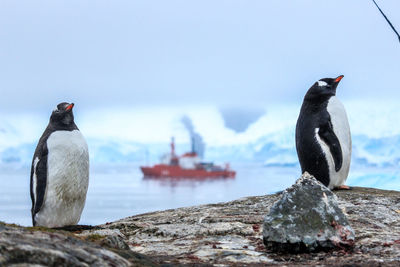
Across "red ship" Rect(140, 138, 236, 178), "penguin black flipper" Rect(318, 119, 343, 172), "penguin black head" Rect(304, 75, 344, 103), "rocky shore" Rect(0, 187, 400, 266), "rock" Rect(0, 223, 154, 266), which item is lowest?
"red ship" Rect(140, 138, 236, 178)

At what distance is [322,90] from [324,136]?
0.72 metres

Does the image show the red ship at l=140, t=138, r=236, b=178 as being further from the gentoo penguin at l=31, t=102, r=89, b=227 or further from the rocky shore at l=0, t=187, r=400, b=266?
the gentoo penguin at l=31, t=102, r=89, b=227

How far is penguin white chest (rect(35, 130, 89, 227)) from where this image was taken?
24.0 ft

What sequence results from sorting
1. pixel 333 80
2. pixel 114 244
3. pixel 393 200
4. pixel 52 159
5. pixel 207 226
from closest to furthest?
pixel 114 244 → pixel 207 226 → pixel 52 159 → pixel 393 200 → pixel 333 80

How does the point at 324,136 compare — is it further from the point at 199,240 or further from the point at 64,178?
the point at 64,178

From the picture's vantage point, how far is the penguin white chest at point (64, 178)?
7312 mm

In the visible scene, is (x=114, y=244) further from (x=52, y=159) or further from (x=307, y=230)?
(x=52, y=159)

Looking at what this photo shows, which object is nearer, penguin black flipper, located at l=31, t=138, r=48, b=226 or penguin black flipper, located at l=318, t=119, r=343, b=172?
penguin black flipper, located at l=31, t=138, r=48, b=226

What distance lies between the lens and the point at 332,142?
8922 mm

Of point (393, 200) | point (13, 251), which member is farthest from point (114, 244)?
point (393, 200)

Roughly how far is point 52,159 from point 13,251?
11.1 ft

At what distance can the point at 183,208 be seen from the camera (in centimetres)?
886

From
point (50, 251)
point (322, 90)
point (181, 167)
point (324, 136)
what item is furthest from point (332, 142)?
point (181, 167)

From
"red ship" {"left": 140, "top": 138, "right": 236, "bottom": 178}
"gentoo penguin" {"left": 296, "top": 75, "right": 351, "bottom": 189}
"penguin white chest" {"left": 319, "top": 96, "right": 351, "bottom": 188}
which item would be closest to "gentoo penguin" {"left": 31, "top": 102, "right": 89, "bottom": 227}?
"gentoo penguin" {"left": 296, "top": 75, "right": 351, "bottom": 189}
